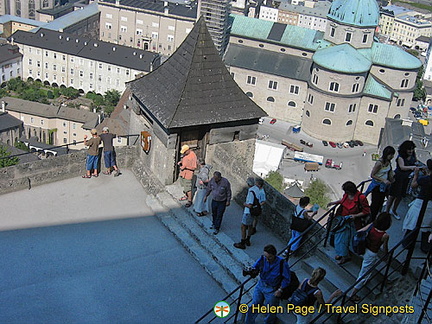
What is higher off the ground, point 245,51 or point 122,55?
point 245,51

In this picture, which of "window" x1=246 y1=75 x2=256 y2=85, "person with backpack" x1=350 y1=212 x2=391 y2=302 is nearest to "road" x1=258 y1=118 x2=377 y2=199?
"window" x1=246 y1=75 x2=256 y2=85

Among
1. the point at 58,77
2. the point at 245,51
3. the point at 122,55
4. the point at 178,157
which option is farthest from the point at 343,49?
the point at 178,157

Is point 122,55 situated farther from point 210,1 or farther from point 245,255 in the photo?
point 245,255

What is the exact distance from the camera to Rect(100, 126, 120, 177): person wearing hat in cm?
1322

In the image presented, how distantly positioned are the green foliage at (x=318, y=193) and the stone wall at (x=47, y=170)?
32.9 metres

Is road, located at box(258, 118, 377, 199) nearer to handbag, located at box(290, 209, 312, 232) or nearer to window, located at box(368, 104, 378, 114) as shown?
window, located at box(368, 104, 378, 114)

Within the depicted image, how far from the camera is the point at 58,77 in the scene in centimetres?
8856

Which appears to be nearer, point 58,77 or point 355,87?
point 355,87

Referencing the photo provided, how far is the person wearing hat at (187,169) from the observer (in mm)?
11828

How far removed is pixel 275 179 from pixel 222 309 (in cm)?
3957

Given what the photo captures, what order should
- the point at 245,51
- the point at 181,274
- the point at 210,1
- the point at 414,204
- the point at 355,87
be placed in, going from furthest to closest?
the point at 210,1 → the point at 245,51 → the point at 355,87 → the point at 181,274 → the point at 414,204

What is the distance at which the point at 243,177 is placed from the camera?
40.7 feet

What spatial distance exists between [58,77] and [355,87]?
154 ft

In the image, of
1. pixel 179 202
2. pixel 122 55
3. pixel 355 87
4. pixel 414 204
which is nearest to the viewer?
pixel 414 204
